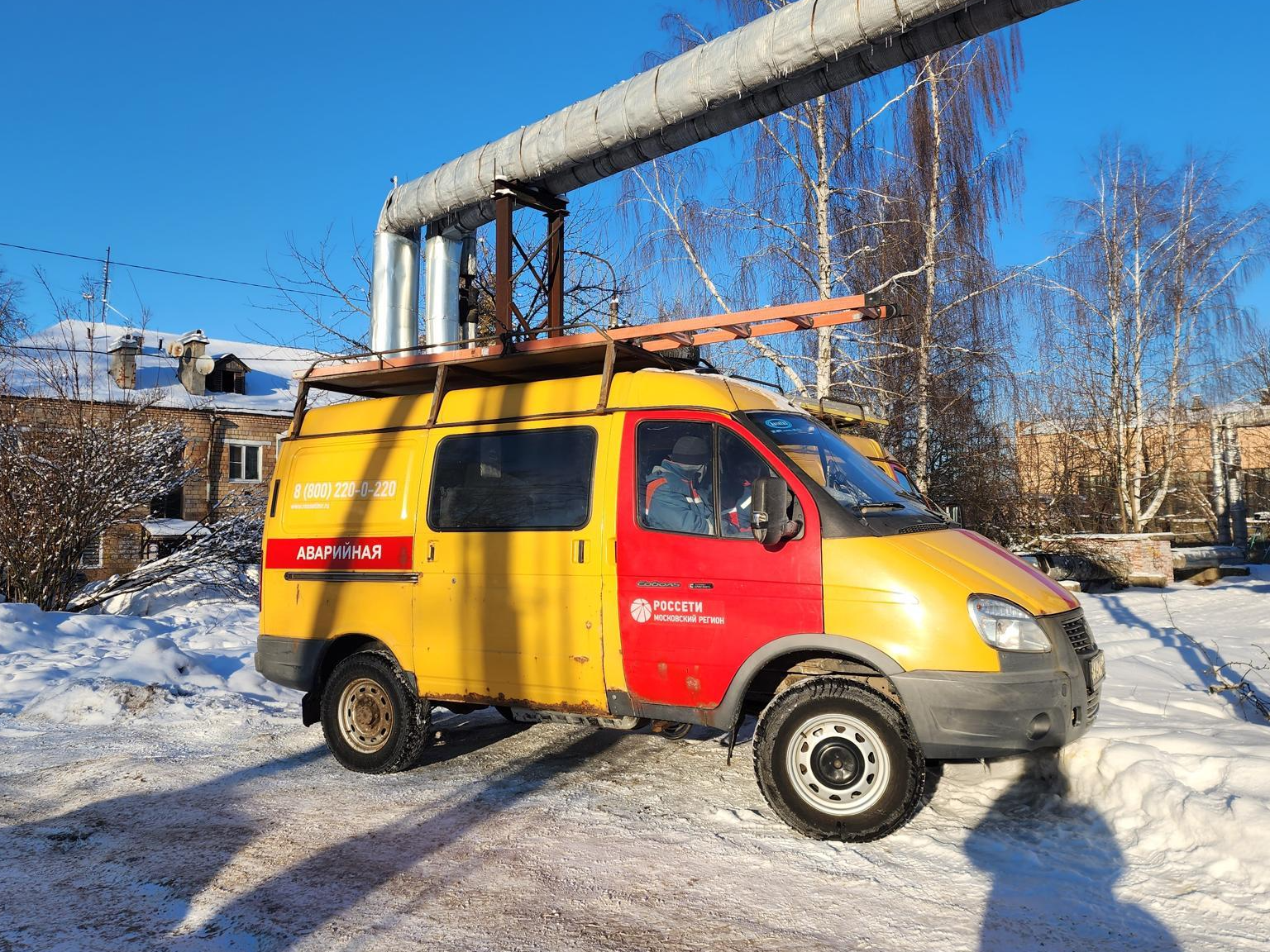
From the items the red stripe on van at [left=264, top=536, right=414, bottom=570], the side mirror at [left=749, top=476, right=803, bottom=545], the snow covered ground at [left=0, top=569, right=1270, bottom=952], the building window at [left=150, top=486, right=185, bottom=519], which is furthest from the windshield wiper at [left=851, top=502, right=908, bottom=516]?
the building window at [left=150, top=486, right=185, bottom=519]

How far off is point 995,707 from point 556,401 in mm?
3027

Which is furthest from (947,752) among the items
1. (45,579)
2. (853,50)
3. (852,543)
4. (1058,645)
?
(45,579)

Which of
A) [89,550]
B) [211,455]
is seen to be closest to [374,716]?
[89,550]

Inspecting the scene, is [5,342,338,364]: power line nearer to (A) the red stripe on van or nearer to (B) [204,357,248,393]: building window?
(B) [204,357,248,393]: building window

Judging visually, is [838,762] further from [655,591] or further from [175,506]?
[175,506]

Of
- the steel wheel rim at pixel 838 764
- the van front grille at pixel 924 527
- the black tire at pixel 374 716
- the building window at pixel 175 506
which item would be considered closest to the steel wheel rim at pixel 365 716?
the black tire at pixel 374 716

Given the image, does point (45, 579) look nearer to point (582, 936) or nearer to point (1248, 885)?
point (582, 936)

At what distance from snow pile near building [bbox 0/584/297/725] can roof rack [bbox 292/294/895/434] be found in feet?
8.96

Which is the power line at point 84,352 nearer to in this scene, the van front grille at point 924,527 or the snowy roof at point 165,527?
the van front grille at point 924,527

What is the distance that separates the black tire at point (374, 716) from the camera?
20.2 feet

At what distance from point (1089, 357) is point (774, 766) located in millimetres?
21959

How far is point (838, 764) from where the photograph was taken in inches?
189

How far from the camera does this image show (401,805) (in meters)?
5.43

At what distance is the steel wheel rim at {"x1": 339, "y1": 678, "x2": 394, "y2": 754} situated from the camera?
627 cm
